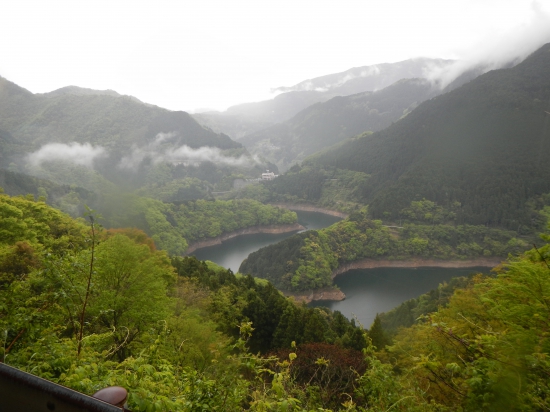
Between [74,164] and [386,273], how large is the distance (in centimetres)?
7155

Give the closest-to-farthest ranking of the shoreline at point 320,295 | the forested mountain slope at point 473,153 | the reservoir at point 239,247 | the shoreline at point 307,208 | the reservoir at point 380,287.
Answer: the reservoir at point 380,287 → the shoreline at point 320,295 → the reservoir at point 239,247 → the forested mountain slope at point 473,153 → the shoreline at point 307,208

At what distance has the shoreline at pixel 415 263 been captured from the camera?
51500 millimetres

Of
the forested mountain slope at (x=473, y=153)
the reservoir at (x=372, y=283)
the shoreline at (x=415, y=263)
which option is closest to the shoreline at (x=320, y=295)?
the reservoir at (x=372, y=283)

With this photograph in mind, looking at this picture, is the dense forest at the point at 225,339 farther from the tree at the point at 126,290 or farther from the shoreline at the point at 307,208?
the shoreline at the point at 307,208

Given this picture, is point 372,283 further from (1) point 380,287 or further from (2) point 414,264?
(2) point 414,264

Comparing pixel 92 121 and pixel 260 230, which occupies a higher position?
pixel 92 121

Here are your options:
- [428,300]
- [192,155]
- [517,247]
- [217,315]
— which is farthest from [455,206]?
[192,155]

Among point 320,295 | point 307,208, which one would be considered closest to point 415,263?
point 320,295

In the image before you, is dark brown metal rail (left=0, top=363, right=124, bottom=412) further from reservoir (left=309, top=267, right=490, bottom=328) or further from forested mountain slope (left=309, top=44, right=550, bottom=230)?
forested mountain slope (left=309, top=44, right=550, bottom=230)

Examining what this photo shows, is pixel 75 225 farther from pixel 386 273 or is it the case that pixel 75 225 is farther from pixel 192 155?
pixel 192 155

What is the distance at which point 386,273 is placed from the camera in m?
50.2

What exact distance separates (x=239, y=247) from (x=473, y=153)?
64.0 metres

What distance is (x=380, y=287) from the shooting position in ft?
146

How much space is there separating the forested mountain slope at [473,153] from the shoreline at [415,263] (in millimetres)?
12587
